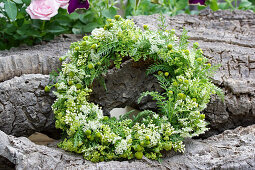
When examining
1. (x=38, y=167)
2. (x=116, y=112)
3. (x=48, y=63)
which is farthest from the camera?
(x=116, y=112)

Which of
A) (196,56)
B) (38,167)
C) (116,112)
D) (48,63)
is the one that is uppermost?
(196,56)

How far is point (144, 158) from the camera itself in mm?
1120

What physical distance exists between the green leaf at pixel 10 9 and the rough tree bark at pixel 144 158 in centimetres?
68

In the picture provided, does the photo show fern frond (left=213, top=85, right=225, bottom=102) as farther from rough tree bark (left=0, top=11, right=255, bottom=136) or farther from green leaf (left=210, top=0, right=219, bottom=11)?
green leaf (left=210, top=0, right=219, bottom=11)

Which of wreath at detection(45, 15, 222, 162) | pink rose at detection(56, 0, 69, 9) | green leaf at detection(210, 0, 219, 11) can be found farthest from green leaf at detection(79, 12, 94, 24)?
green leaf at detection(210, 0, 219, 11)

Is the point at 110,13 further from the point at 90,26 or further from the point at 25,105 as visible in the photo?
the point at 25,105

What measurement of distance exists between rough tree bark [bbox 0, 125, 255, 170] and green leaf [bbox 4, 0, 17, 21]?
675 mm

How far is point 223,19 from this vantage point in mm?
1854

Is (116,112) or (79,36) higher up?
(79,36)

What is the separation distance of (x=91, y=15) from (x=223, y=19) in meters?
0.75

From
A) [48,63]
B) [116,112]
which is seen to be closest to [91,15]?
[48,63]

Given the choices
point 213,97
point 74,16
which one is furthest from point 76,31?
point 213,97

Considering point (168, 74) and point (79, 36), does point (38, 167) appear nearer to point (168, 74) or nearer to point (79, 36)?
point (168, 74)

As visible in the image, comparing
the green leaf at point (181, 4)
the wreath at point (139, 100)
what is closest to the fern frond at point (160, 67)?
the wreath at point (139, 100)
